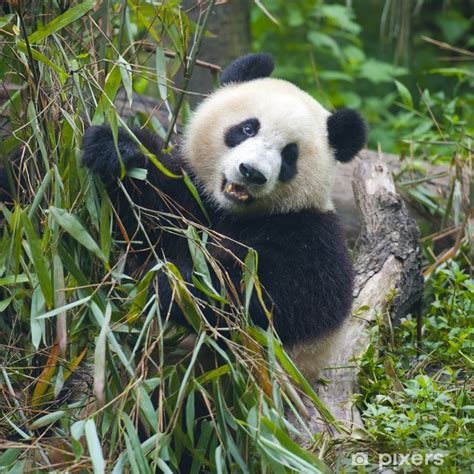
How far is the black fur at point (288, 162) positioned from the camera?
4.50 meters

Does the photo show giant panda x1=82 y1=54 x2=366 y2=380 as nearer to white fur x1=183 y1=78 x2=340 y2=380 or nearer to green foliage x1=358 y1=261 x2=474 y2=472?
white fur x1=183 y1=78 x2=340 y2=380

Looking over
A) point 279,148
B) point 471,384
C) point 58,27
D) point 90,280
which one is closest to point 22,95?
point 58,27

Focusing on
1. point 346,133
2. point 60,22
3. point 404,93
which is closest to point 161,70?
point 60,22

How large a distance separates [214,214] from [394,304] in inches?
53.3

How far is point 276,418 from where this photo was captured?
3.41 m

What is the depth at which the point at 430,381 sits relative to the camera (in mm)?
4312

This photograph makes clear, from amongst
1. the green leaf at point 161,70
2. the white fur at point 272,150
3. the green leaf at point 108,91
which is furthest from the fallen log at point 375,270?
the green leaf at point 108,91

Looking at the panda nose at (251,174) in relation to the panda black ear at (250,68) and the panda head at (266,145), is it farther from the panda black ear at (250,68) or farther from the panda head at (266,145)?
the panda black ear at (250,68)

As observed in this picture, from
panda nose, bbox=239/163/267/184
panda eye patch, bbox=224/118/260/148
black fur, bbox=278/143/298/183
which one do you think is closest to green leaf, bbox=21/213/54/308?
panda nose, bbox=239/163/267/184

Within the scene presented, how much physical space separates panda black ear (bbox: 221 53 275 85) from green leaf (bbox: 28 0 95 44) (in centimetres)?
109

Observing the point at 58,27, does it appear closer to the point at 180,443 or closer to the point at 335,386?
the point at 180,443

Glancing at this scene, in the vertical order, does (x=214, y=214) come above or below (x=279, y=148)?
below

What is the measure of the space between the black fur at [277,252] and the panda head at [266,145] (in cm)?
12

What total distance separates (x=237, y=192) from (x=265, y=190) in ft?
0.46
